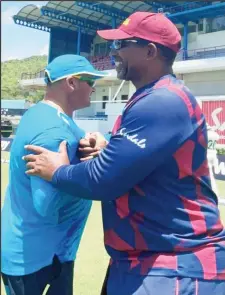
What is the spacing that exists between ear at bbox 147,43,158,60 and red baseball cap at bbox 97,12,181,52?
0.07 feet

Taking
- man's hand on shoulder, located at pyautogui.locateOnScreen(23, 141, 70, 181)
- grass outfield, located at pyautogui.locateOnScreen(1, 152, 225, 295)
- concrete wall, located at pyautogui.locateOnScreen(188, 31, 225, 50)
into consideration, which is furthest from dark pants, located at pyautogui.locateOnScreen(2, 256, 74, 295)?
concrete wall, located at pyautogui.locateOnScreen(188, 31, 225, 50)

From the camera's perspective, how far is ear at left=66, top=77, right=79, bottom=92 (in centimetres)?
209

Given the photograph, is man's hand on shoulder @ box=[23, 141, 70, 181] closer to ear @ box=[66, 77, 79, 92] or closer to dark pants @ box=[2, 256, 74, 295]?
ear @ box=[66, 77, 79, 92]

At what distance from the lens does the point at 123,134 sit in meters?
1.54

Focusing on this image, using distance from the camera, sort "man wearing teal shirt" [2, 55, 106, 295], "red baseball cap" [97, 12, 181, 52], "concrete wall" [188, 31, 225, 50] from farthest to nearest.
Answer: "concrete wall" [188, 31, 225, 50] → "man wearing teal shirt" [2, 55, 106, 295] → "red baseball cap" [97, 12, 181, 52]

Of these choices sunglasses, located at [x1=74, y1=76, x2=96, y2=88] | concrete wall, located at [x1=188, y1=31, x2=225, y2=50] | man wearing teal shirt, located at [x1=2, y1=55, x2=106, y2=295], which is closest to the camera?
man wearing teal shirt, located at [x1=2, y1=55, x2=106, y2=295]

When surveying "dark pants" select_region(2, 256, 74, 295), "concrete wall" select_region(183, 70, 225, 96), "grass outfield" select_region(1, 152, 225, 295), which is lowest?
"grass outfield" select_region(1, 152, 225, 295)

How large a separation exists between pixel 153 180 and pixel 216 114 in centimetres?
1670

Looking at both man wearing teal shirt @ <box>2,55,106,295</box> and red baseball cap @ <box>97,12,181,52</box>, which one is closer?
red baseball cap @ <box>97,12,181,52</box>

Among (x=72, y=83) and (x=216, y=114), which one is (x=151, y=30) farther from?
(x=216, y=114)

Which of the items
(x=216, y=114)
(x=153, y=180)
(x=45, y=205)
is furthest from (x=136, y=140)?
(x=216, y=114)

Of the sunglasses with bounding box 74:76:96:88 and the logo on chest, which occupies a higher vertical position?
the sunglasses with bounding box 74:76:96:88

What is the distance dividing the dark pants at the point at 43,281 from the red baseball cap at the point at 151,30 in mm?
1042

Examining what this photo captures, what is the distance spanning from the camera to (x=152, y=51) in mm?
1665
